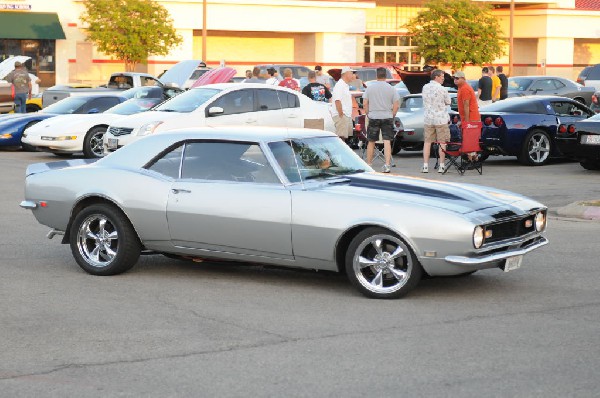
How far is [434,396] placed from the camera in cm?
629

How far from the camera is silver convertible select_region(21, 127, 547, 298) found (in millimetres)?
8953

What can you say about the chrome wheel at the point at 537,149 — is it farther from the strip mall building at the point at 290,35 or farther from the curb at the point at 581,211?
the strip mall building at the point at 290,35

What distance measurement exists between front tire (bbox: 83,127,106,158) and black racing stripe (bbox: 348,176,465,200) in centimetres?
1434

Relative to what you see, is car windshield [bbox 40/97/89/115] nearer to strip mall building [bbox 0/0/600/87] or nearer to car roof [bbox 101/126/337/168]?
car roof [bbox 101/126/337/168]

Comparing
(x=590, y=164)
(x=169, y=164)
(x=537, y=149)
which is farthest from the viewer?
(x=537, y=149)

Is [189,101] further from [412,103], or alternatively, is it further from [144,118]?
[412,103]

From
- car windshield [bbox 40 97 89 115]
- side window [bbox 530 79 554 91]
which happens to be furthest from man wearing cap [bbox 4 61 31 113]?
side window [bbox 530 79 554 91]

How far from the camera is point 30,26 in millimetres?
56188

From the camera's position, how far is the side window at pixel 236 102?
21016mm

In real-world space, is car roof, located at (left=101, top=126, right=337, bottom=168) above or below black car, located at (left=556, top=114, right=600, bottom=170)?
above

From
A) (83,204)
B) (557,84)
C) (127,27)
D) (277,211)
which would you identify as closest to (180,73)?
(557,84)

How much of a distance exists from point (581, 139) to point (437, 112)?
97.8 inches

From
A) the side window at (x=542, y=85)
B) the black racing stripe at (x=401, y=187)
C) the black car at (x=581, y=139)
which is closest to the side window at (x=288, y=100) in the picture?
the black car at (x=581, y=139)

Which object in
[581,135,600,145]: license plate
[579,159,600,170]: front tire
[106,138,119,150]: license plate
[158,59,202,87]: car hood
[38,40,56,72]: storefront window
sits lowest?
[579,159,600,170]: front tire
